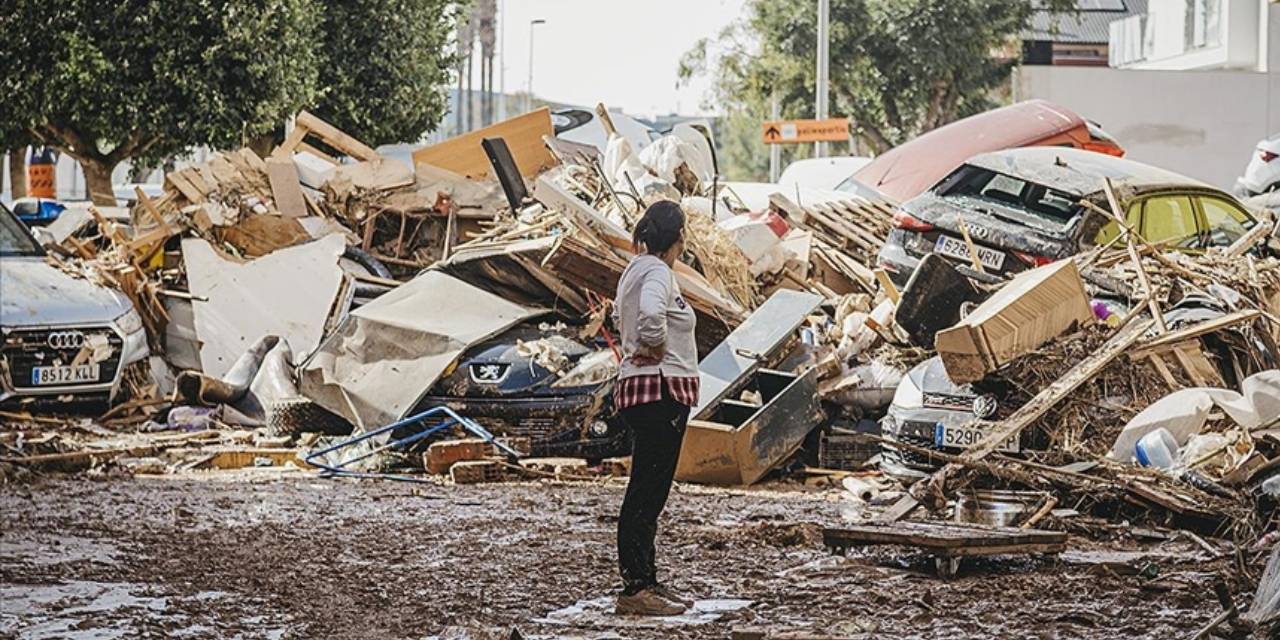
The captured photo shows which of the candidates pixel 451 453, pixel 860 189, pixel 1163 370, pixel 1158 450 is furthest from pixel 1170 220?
pixel 860 189

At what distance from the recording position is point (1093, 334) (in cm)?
1209

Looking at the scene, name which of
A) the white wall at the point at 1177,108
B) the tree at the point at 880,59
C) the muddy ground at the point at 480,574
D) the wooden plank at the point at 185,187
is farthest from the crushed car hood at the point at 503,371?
the tree at the point at 880,59

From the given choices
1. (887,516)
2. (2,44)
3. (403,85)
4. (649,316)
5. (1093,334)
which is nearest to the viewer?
(649,316)

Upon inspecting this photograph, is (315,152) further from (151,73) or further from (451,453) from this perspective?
(451,453)

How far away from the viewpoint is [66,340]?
14.5 metres

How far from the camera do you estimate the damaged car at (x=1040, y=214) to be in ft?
52.1

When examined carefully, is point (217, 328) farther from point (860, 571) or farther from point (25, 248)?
point (860, 571)

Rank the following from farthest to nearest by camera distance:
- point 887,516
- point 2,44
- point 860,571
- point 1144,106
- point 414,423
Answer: point 1144,106 < point 2,44 < point 414,423 < point 887,516 < point 860,571

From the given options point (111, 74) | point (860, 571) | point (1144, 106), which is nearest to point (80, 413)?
point (860, 571)

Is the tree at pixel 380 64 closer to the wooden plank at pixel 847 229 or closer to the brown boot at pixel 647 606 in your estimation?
the wooden plank at pixel 847 229

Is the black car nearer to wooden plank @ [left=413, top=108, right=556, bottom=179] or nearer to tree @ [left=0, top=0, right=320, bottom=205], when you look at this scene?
wooden plank @ [left=413, top=108, right=556, bottom=179]

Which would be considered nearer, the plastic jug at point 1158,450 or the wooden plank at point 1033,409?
the wooden plank at point 1033,409

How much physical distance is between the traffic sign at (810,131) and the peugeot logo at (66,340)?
19.1 metres

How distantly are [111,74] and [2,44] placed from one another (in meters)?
1.44
